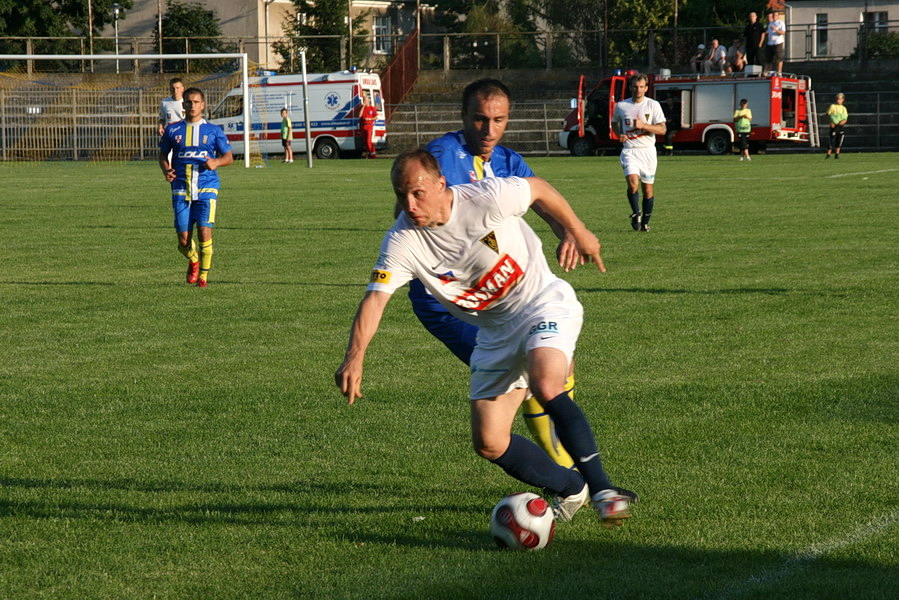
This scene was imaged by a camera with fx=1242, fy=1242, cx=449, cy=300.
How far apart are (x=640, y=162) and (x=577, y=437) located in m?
13.1

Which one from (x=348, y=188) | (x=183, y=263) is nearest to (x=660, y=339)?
(x=183, y=263)

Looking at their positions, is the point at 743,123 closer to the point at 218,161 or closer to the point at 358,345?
the point at 218,161

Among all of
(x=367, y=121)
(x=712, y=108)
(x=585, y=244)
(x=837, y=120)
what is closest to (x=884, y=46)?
(x=712, y=108)

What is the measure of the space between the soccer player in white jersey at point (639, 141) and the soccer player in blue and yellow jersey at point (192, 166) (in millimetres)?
6260

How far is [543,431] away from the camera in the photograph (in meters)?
5.41

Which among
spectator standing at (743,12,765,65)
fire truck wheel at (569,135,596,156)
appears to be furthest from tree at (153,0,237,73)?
spectator standing at (743,12,765,65)

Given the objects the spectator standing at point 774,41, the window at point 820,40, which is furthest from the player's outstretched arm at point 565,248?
the window at point 820,40

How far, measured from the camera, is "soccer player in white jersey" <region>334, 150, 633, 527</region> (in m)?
4.54

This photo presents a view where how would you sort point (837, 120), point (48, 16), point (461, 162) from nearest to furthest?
point (461, 162)
point (837, 120)
point (48, 16)

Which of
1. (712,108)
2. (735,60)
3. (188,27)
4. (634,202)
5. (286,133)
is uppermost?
(188,27)

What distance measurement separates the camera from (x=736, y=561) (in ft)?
14.3

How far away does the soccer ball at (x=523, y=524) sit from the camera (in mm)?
4512

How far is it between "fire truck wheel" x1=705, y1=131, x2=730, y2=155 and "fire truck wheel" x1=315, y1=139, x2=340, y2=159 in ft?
43.2

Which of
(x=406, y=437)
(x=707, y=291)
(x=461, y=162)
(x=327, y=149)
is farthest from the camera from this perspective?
(x=327, y=149)
